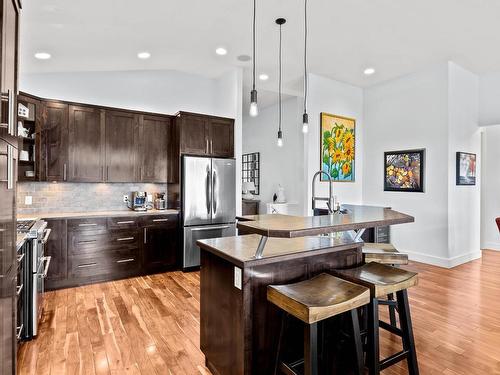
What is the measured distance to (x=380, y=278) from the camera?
191 centimetres

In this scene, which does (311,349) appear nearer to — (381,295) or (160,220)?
(381,295)

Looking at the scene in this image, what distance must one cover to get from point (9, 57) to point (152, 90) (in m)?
3.61

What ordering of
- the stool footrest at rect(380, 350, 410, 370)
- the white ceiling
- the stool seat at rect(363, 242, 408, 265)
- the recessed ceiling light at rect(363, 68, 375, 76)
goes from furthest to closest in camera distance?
the recessed ceiling light at rect(363, 68, 375, 76), the white ceiling, the stool seat at rect(363, 242, 408, 265), the stool footrest at rect(380, 350, 410, 370)

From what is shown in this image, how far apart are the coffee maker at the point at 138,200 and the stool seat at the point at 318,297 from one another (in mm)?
3504

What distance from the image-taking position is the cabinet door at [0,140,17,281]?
1.37 metres

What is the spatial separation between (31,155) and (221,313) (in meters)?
3.56

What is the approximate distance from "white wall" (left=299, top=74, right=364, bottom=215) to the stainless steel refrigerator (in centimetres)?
147

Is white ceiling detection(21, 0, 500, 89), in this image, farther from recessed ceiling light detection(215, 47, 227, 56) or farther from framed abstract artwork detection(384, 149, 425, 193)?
framed abstract artwork detection(384, 149, 425, 193)

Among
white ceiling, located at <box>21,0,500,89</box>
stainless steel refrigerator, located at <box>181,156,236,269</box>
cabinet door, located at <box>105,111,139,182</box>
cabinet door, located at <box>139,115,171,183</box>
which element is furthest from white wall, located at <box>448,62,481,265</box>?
cabinet door, located at <box>105,111,139,182</box>

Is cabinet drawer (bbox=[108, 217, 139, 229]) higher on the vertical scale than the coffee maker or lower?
lower

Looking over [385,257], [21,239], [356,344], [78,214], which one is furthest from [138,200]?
[356,344]

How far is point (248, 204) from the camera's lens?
755 cm

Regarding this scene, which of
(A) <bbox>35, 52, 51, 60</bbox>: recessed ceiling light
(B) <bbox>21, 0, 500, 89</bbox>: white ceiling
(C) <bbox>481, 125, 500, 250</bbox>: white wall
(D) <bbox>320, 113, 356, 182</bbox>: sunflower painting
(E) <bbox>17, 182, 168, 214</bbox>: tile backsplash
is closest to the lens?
(B) <bbox>21, 0, 500, 89</bbox>: white ceiling

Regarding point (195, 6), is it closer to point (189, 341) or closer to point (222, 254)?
point (222, 254)
